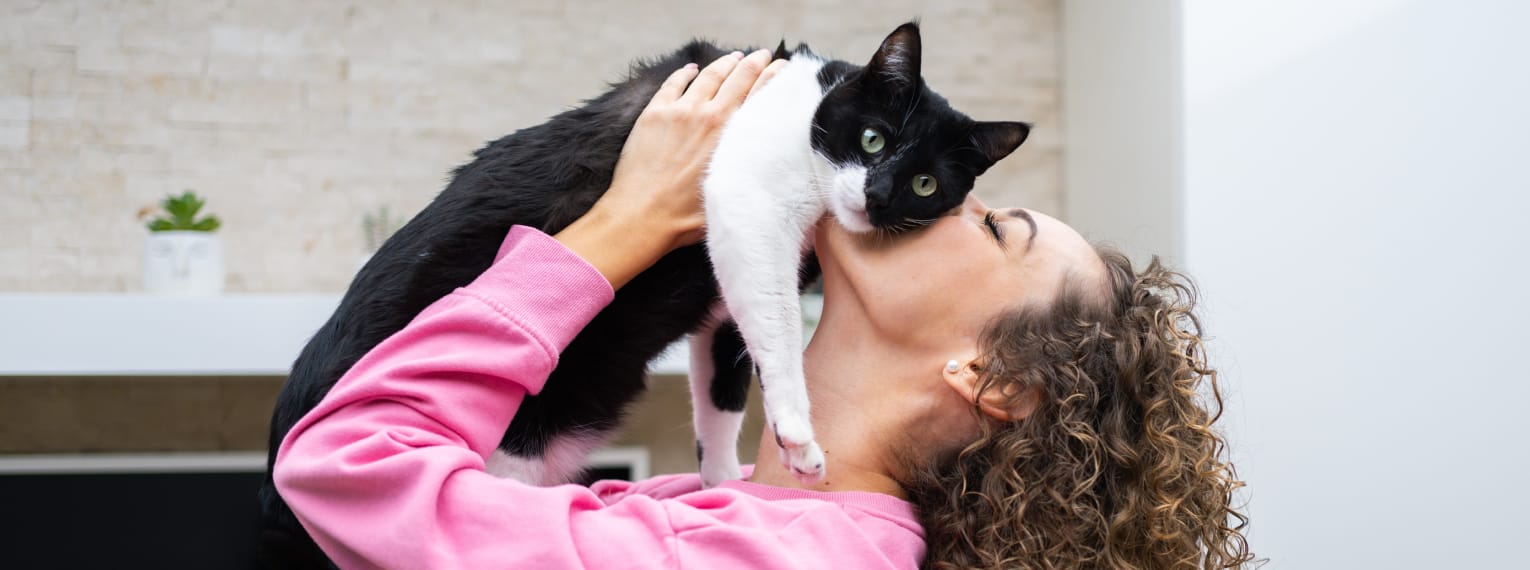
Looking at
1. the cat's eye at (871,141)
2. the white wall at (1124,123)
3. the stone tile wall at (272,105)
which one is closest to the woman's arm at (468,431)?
the cat's eye at (871,141)

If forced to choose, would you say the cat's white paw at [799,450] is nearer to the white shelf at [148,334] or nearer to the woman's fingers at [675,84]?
the woman's fingers at [675,84]

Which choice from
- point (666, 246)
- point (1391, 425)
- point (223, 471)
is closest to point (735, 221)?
point (666, 246)

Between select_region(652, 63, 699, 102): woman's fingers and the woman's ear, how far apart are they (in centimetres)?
44

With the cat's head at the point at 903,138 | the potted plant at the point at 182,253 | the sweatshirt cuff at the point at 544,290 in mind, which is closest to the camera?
the sweatshirt cuff at the point at 544,290

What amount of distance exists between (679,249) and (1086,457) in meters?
0.50

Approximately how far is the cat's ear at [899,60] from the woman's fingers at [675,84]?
0.21m

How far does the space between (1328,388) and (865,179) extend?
5.66 feet

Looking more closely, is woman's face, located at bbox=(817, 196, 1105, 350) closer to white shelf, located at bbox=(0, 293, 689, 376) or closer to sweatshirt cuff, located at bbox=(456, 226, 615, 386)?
sweatshirt cuff, located at bbox=(456, 226, 615, 386)

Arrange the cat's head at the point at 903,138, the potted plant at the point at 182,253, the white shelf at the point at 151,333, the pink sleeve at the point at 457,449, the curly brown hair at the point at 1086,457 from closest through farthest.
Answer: the pink sleeve at the point at 457,449 < the curly brown hair at the point at 1086,457 < the cat's head at the point at 903,138 < the white shelf at the point at 151,333 < the potted plant at the point at 182,253

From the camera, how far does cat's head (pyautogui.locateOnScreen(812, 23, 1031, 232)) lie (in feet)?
3.79

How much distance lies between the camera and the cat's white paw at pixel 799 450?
1.01 meters

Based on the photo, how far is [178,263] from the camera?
7.93ft

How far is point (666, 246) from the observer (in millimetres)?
1103

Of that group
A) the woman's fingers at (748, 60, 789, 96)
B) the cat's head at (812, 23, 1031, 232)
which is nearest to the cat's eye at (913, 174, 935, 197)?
the cat's head at (812, 23, 1031, 232)
